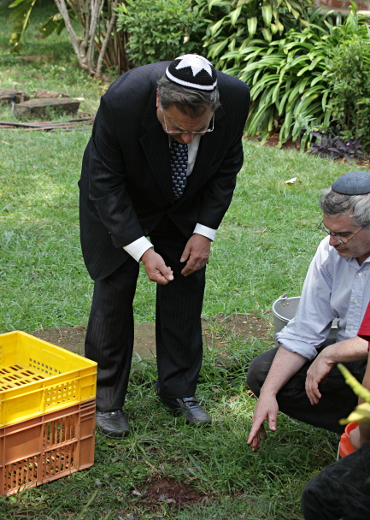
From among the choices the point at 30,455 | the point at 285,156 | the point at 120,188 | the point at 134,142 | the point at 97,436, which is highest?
the point at 134,142

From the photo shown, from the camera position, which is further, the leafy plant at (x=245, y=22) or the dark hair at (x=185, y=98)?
the leafy plant at (x=245, y=22)

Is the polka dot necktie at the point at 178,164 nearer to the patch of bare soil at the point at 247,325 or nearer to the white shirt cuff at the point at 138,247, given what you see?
the white shirt cuff at the point at 138,247

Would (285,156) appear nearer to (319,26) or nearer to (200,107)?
(319,26)

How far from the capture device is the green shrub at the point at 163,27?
9.49 meters

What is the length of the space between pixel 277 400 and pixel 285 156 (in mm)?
5498

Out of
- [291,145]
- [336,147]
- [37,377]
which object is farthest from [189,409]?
[291,145]

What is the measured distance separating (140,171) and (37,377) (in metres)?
0.99

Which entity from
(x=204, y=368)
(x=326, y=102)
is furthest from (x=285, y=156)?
(x=204, y=368)

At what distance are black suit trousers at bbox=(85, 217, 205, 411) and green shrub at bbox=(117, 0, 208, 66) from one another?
7.05 meters

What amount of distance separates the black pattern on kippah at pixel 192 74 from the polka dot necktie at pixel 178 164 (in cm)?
37

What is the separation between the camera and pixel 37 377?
279cm

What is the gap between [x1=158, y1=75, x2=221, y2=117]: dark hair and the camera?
2.41m

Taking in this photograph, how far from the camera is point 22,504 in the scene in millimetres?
2449

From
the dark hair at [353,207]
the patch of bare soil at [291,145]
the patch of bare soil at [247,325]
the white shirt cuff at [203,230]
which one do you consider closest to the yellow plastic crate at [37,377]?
the white shirt cuff at [203,230]
